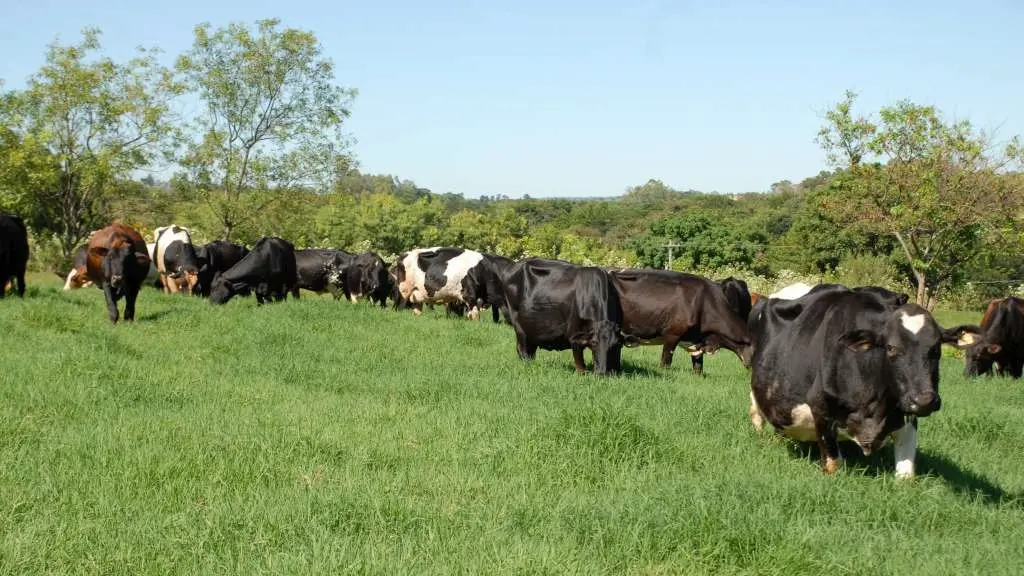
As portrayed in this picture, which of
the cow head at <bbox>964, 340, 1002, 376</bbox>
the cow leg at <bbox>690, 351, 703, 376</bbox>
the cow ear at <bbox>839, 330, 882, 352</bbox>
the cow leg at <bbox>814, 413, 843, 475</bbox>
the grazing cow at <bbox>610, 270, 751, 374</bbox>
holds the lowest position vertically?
the cow head at <bbox>964, 340, 1002, 376</bbox>

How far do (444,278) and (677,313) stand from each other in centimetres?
975

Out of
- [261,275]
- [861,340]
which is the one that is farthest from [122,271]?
[861,340]

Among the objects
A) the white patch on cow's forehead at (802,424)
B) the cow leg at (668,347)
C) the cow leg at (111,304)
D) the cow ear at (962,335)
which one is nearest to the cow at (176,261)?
the cow leg at (111,304)

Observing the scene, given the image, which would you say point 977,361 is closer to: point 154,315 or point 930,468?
point 930,468

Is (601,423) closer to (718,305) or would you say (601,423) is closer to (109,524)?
(109,524)

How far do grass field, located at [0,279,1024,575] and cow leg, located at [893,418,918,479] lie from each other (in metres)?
0.16

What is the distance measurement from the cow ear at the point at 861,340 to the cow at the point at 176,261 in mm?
18717

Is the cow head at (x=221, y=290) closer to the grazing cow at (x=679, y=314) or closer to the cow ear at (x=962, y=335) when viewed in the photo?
the grazing cow at (x=679, y=314)

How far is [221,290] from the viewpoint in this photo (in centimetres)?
2017

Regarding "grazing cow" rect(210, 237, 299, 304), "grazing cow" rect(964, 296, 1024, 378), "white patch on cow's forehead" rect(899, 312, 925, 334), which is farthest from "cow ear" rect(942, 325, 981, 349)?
"grazing cow" rect(210, 237, 299, 304)

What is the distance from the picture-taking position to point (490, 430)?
786 centimetres

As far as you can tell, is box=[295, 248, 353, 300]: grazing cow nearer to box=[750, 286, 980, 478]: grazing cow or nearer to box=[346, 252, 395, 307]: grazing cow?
box=[346, 252, 395, 307]: grazing cow

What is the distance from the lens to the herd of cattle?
21.1 ft

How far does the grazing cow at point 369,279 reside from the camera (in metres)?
24.8
